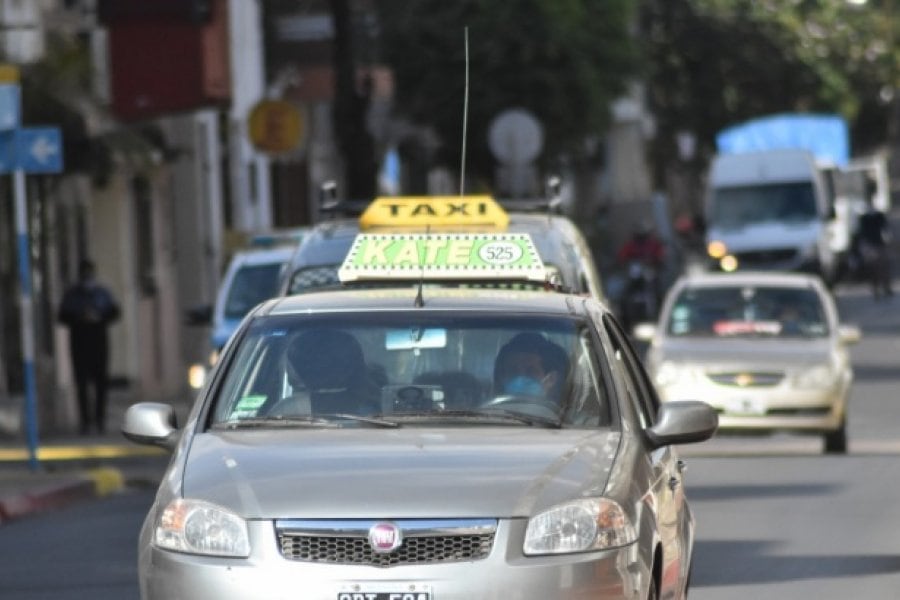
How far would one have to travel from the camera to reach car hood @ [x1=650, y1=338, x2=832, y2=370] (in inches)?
869

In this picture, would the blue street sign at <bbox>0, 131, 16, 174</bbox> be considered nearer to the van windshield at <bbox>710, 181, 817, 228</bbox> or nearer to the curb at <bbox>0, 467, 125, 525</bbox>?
the curb at <bbox>0, 467, 125, 525</bbox>

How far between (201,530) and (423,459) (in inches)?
27.9

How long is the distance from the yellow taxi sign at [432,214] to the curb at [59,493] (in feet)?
12.7

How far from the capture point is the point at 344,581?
7.68m

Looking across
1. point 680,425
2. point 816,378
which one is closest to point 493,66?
point 816,378

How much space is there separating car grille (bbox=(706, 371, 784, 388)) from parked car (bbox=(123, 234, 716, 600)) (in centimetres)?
1223

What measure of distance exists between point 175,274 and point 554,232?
22.5 m

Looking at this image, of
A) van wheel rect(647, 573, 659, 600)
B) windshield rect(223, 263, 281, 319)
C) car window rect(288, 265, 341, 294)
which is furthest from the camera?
windshield rect(223, 263, 281, 319)

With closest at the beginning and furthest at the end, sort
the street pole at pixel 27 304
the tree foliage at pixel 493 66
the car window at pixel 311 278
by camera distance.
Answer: the car window at pixel 311 278 < the street pole at pixel 27 304 < the tree foliage at pixel 493 66

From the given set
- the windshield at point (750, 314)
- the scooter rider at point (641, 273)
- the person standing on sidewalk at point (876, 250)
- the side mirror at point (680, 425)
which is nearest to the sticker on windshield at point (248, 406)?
the side mirror at point (680, 425)

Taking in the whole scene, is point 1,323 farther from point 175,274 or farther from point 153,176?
point 175,274

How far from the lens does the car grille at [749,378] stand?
21953 mm

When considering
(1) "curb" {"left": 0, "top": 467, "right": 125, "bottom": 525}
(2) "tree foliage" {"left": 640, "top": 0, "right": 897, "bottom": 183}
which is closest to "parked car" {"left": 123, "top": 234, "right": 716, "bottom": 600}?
(1) "curb" {"left": 0, "top": 467, "right": 125, "bottom": 525}

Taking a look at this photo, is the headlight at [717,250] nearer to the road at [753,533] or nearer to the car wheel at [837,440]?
the road at [753,533]
